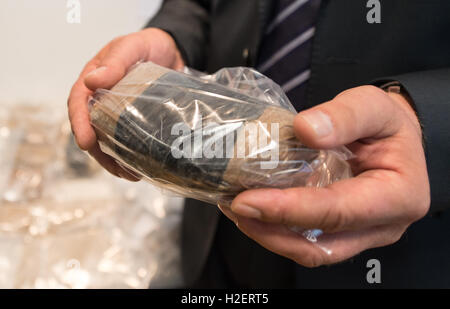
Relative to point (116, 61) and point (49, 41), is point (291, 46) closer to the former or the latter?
point (116, 61)

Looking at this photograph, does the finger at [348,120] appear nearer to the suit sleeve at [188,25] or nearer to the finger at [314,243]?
the finger at [314,243]

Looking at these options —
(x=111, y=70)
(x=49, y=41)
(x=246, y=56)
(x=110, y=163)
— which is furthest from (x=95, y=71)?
(x=49, y=41)

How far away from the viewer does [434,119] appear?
0.39 m

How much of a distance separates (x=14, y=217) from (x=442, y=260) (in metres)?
1.02

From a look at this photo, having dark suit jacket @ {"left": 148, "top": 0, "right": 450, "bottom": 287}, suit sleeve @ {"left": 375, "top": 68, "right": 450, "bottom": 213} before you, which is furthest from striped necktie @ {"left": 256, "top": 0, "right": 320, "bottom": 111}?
suit sleeve @ {"left": 375, "top": 68, "right": 450, "bottom": 213}

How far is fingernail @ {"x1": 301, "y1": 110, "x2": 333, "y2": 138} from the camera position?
304 millimetres

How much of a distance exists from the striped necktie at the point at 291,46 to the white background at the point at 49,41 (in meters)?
0.62

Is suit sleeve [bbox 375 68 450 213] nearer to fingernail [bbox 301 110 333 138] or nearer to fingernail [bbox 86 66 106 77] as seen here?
fingernail [bbox 301 110 333 138]

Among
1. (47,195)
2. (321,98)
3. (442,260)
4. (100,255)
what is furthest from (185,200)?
(442,260)

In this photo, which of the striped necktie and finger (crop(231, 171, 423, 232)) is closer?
finger (crop(231, 171, 423, 232))

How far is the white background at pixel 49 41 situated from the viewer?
3.10 ft

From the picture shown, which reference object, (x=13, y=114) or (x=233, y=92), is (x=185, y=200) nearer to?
(x=233, y=92)

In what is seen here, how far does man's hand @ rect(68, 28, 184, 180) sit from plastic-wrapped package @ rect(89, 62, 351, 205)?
7 cm
